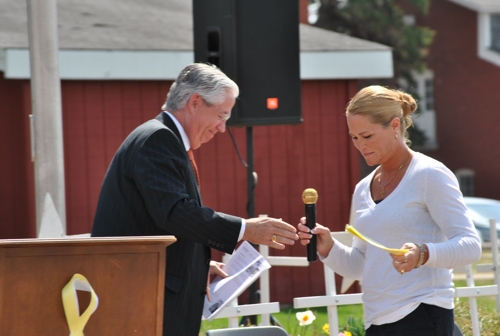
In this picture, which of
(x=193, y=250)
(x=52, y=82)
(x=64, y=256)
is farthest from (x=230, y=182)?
(x=64, y=256)

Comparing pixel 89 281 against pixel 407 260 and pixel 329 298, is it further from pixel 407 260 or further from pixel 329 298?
pixel 329 298

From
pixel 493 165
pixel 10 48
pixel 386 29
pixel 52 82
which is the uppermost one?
pixel 386 29

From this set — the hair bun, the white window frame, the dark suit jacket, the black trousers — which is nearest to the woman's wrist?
the black trousers

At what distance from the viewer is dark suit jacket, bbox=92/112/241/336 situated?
2537 mm

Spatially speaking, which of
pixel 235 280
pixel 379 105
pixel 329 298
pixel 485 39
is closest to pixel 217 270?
pixel 235 280

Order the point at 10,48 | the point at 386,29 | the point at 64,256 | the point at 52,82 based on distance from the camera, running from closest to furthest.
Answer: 1. the point at 64,256
2. the point at 52,82
3. the point at 10,48
4. the point at 386,29

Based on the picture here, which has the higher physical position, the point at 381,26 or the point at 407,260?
the point at 381,26

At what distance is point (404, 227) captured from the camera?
8.39 ft

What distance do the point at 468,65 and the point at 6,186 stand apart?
1807 cm

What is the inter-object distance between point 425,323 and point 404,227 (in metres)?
0.33

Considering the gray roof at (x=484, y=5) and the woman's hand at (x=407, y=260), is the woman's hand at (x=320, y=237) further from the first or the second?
the gray roof at (x=484, y=5)

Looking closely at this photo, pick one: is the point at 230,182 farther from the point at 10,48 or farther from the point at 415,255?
the point at 415,255

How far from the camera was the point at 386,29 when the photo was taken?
1942 cm

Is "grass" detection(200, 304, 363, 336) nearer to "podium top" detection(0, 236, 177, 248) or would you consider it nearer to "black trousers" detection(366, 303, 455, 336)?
"black trousers" detection(366, 303, 455, 336)
